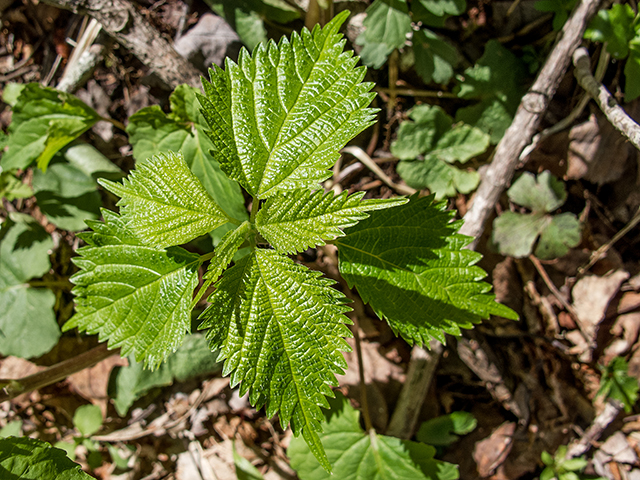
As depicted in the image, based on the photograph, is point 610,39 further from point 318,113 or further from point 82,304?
point 82,304

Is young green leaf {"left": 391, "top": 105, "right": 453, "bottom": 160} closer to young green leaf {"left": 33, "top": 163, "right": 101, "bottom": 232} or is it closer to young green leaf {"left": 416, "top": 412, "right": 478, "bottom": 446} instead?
young green leaf {"left": 416, "top": 412, "right": 478, "bottom": 446}

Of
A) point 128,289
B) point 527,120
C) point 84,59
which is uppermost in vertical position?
point 527,120

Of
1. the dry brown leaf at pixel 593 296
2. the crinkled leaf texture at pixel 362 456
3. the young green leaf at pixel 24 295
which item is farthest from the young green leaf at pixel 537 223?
the young green leaf at pixel 24 295

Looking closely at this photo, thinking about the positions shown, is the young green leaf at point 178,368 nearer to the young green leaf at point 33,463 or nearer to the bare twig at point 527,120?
the young green leaf at point 33,463

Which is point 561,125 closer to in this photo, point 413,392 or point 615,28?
point 615,28

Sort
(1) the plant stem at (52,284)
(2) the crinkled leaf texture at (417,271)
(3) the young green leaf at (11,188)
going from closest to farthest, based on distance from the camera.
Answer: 1. (2) the crinkled leaf texture at (417,271)
2. (3) the young green leaf at (11,188)
3. (1) the plant stem at (52,284)

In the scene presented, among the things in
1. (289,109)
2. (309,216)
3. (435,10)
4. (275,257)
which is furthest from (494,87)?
(275,257)
